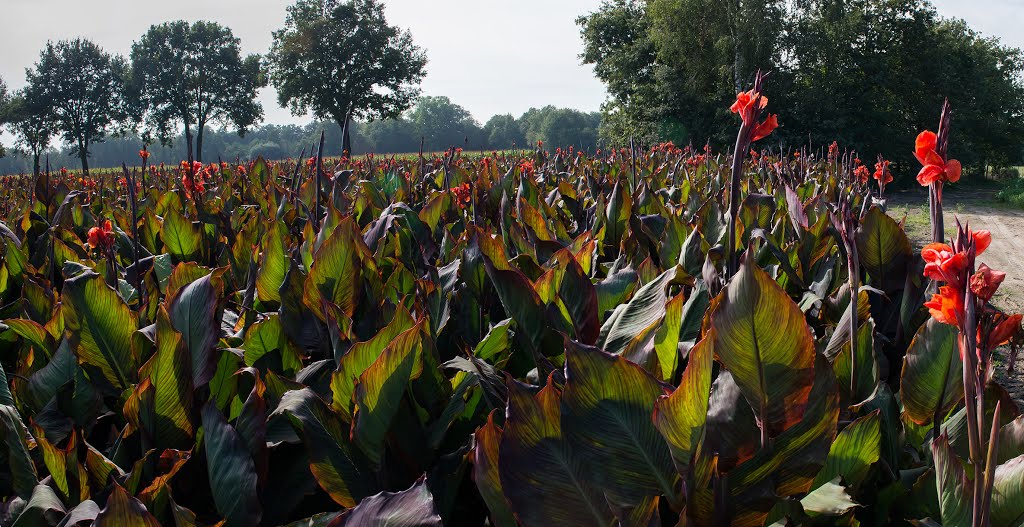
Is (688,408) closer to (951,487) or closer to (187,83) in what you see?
(951,487)

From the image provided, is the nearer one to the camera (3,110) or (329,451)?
(329,451)

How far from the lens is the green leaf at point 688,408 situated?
0.64 meters

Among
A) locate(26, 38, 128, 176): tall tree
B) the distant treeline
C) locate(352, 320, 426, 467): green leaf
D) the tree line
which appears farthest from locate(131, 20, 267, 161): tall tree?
locate(352, 320, 426, 467): green leaf

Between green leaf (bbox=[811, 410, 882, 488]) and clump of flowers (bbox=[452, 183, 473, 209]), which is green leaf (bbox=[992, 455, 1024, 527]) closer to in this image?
green leaf (bbox=[811, 410, 882, 488])

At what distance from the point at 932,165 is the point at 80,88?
2779 inches

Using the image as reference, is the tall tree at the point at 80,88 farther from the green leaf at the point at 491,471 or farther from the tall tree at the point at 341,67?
the green leaf at the point at 491,471

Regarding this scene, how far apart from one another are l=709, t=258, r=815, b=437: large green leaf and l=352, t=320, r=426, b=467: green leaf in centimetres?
36

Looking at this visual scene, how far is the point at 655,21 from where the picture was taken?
3669 cm

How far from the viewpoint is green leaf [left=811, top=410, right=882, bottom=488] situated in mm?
800

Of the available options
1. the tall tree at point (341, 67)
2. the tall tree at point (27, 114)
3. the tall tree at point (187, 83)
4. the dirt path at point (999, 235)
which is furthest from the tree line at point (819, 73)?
the tall tree at point (27, 114)

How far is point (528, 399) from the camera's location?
681 mm

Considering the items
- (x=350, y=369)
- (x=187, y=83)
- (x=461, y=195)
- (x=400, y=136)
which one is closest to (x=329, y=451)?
(x=350, y=369)

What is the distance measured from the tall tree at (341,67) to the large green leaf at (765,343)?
52.7 meters

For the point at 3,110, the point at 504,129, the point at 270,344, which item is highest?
the point at 504,129
